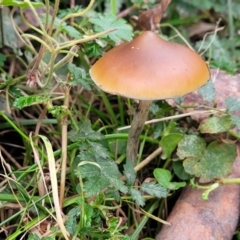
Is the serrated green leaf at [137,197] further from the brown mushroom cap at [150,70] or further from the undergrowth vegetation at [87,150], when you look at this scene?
the brown mushroom cap at [150,70]

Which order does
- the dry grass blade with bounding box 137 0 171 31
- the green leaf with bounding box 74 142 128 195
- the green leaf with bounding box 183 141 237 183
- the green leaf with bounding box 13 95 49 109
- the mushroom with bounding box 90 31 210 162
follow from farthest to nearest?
the dry grass blade with bounding box 137 0 171 31 < the green leaf with bounding box 183 141 237 183 < the green leaf with bounding box 13 95 49 109 < the green leaf with bounding box 74 142 128 195 < the mushroom with bounding box 90 31 210 162

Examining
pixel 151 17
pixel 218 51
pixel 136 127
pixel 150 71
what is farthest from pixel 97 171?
pixel 218 51

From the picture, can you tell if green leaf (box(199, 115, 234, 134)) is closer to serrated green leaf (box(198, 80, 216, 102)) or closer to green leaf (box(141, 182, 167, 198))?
serrated green leaf (box(198, 80, 216, 102))

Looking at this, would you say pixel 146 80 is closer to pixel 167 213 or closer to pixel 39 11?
pixel 167 213

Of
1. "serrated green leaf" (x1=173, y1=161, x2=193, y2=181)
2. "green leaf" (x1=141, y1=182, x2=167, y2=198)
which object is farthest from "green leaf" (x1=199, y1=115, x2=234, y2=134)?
"green leaf" (x1=141, y1=182, x2=167, y2=198)

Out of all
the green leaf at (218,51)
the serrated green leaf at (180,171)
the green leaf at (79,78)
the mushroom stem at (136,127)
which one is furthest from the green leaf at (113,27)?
the green leaf at (218,51)

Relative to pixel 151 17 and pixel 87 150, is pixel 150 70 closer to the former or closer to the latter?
pixel 87 150

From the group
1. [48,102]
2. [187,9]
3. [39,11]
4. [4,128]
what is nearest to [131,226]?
[48,102]
